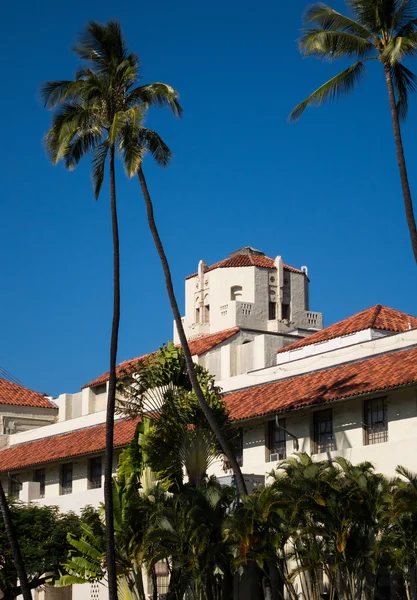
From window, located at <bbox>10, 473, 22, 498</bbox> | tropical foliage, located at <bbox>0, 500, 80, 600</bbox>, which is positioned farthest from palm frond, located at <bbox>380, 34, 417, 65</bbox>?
window, located at <bbox>10, 473, 22, 498</bbox>

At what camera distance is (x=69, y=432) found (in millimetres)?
50719

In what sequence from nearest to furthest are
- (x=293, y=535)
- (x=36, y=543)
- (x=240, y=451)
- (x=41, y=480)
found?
1. (x=293, y=535)
2. (x=240, y=451)
3. (x=36, y=543)
4. (x=41, y=480)

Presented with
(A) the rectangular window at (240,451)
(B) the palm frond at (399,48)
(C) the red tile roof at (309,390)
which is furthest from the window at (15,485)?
(B) the palm frond at (399,48)

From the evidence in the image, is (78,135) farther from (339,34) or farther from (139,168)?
(339,34)

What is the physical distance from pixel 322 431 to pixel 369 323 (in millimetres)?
9622

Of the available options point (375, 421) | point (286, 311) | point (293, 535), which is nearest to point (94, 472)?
point (375, 421)

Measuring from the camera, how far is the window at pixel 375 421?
33.8m

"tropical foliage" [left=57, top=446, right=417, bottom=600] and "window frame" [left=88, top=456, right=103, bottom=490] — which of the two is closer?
"tropical foliage" [left=57, top=446, right=417, bottom=600]

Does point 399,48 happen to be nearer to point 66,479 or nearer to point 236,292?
point 66,479

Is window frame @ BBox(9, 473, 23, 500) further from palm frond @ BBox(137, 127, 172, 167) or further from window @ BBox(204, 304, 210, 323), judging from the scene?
window @ BBox(204, 304, 210, 323)

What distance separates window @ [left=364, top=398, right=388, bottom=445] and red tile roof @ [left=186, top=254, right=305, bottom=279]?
38567 millimetres

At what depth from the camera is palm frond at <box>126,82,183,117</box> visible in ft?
118

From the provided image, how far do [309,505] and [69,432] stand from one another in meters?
22.5

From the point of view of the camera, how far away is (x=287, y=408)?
35.8 m
